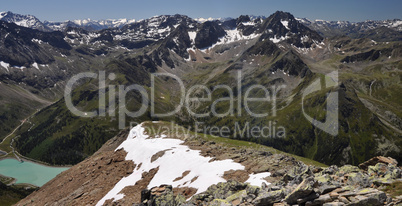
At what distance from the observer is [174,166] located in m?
57.2

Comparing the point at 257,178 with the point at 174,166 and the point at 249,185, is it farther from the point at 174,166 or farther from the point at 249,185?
the point at 174,166

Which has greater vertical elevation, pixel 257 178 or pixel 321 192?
pixel 321 192

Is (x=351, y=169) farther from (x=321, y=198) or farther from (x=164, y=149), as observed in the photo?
(x=164, y=149)

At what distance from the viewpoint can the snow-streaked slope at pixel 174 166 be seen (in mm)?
45875

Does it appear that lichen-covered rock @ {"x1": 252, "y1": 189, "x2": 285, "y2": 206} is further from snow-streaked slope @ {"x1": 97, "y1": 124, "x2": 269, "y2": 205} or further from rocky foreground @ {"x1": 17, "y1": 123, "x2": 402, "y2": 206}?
snow-streaked slope @ {"x1": 97, "y1": 124, "x2": 269, "y2": 205}

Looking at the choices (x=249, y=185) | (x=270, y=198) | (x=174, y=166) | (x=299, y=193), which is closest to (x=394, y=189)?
(x=299, y=193)

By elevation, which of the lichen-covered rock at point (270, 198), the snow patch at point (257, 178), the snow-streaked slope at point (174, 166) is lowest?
the snow-streaked slope at point (174, 166)

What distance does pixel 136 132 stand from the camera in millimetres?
97812

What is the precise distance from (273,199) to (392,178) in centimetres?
1278

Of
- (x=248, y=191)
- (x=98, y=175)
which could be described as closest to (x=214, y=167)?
(x=248, y=191)

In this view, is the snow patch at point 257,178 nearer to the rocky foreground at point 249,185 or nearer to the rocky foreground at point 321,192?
the rocky foreground at point 249,185

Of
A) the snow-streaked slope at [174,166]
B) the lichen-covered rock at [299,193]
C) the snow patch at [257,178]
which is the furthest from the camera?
the snow-streaked slope at [174,166]

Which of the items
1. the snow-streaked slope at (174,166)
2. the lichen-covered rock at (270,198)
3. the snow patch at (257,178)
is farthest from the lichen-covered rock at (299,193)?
the snow patch at (257,178)

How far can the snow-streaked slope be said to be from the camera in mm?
45875
